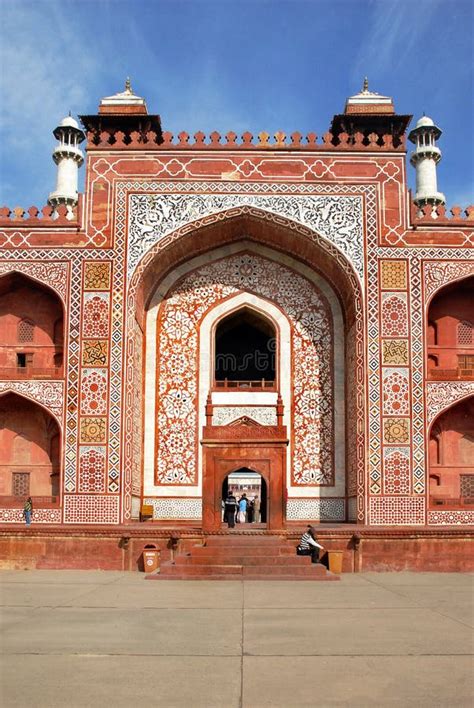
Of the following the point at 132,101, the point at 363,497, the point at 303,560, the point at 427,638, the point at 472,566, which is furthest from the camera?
the point at 132,101

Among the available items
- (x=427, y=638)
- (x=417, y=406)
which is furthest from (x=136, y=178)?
(x=427, y=638)

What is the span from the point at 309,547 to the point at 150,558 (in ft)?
7.37

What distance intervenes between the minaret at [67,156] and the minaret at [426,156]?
30.4 ft

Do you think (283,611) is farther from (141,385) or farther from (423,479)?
(141,385)

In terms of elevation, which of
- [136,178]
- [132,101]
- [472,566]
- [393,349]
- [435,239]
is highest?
[132,101]

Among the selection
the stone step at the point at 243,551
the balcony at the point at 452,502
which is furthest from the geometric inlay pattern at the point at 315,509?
the stone step at the point at 243,551

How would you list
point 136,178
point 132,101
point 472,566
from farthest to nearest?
point 132,101 < point 136,178 < point 472,566

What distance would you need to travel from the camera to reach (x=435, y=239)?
14695 mm

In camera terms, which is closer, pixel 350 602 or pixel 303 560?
pixel 350 602

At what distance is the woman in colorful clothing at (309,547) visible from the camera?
11.7 metres

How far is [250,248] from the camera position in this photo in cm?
1603

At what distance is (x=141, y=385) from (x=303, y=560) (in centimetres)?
534

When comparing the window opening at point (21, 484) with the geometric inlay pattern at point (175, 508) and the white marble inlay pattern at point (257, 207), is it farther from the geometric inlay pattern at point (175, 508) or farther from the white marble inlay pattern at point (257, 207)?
the white marble inlay pattern at point (257, 207)

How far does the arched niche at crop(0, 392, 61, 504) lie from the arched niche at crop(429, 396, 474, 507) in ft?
22.2
